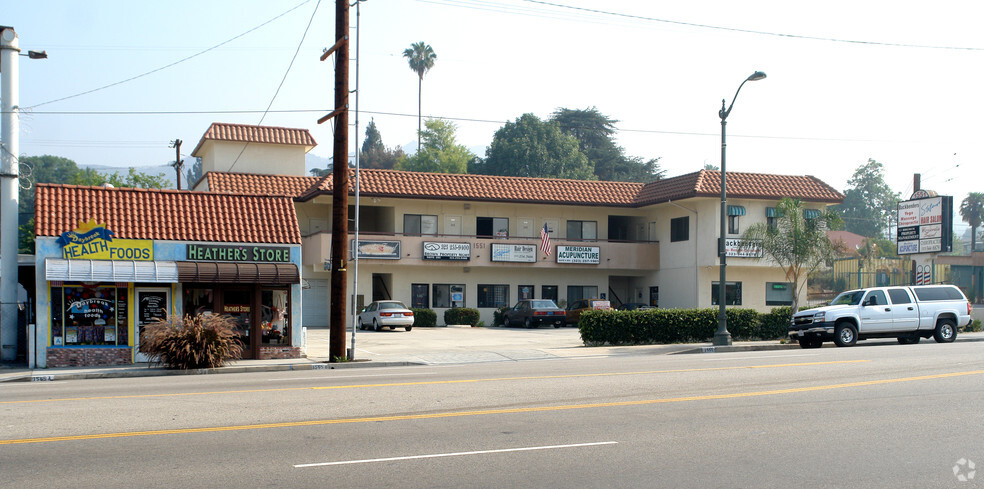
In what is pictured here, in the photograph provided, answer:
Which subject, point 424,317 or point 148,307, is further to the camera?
point 424,317

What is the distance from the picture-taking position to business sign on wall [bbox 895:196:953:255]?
33.5 m

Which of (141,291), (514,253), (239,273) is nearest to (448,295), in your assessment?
(514,253)

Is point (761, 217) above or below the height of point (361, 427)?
above

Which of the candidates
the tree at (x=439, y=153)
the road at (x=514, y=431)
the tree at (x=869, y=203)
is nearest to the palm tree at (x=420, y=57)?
the tree at (x=439, y=153)

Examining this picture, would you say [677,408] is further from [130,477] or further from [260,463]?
[130,477]

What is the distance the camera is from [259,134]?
156ft

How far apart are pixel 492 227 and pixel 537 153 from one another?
99.7 ft

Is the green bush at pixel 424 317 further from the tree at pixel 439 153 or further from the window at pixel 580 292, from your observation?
the tree at pixel 439 153

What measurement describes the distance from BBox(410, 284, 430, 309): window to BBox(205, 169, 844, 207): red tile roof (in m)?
4.83

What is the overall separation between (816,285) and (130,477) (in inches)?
2264

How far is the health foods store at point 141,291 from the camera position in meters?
21.5

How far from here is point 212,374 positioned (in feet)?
64.4

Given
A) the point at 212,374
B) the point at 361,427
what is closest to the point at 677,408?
the point at 361,427

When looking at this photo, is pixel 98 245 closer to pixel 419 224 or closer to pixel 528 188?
pixel 419 224
